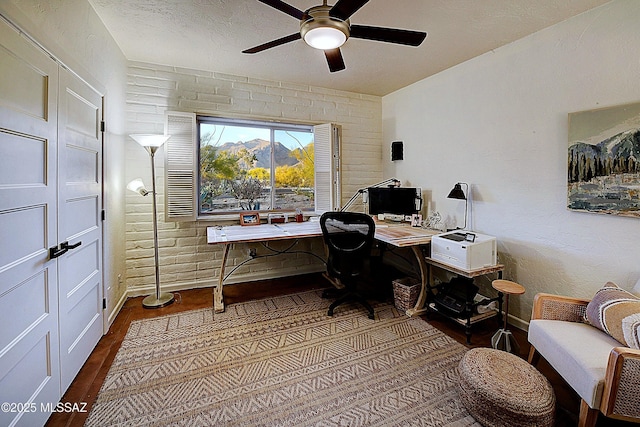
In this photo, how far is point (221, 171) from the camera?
3.52m

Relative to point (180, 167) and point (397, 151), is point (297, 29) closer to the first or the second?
point (180, 167)

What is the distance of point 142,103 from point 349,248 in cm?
262

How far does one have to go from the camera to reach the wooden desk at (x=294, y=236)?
8.78ft

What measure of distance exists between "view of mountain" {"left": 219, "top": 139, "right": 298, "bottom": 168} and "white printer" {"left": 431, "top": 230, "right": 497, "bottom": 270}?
7.15 ft

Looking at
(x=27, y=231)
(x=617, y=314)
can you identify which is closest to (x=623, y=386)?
(x=617, y=314)

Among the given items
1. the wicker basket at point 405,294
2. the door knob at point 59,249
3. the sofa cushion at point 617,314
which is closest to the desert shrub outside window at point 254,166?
the wicker basket at point 405,294

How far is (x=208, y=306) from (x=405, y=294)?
6.50 feet

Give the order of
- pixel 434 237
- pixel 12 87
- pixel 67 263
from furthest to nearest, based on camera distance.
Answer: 1. pixel 434 237
2. pixel 67 263
3. pixel 12 87

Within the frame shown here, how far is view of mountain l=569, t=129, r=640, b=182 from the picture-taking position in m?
1.84

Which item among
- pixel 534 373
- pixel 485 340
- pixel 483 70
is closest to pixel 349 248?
pixel 485 340

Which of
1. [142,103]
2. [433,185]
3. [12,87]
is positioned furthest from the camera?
[433,185]

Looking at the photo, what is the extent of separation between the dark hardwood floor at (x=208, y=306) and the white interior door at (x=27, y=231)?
16cm

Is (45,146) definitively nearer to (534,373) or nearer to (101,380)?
(101,380)

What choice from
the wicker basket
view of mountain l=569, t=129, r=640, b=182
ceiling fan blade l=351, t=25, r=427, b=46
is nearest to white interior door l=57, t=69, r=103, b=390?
ceiling fan blade l=351, t=25, r=427, b=46
